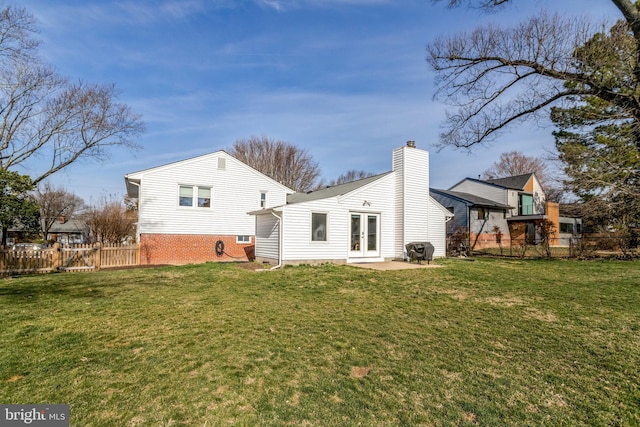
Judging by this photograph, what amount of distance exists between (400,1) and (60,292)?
12755 millimetres

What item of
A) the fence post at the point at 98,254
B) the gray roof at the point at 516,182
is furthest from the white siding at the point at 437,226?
the gray roof at the point at 516,182

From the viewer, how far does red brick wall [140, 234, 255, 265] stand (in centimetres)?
1495

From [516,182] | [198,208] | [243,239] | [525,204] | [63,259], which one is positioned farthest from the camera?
[516,182]

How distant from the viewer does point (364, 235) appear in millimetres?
13727

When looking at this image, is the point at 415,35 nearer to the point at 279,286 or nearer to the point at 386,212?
the point at 386,212

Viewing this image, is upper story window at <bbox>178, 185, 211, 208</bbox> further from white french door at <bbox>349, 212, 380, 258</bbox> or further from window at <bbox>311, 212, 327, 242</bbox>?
white french door at <bbox>349, 212, 380, 258</bbox>

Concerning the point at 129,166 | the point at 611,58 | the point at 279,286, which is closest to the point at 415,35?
the point at 611,58

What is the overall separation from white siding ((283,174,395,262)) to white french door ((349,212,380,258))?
0.66 feet

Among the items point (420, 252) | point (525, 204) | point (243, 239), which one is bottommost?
point (420, 252)

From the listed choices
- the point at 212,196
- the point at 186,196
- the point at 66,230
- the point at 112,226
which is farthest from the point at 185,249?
→ the point at 66,230

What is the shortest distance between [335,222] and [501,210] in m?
22.1

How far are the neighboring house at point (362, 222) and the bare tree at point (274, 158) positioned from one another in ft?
72.0

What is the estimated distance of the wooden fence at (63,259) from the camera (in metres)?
11.3

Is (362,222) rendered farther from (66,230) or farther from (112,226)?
(66,230)
